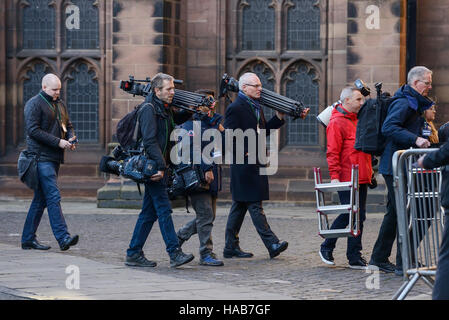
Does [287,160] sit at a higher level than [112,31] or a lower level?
lower

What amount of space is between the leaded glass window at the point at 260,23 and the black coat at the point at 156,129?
7168mm

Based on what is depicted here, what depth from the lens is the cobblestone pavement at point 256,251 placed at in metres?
8.66

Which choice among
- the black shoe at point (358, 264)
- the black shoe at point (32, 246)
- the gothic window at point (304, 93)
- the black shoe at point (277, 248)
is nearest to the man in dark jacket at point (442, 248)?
the black shoe at point (358, 264)

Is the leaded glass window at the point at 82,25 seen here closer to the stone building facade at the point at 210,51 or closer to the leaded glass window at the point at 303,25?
the stone building facade at the point at 210,51

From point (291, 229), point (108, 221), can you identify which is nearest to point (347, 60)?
point (291, 229)

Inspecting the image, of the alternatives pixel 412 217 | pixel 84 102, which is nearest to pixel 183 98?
pixel 412 217

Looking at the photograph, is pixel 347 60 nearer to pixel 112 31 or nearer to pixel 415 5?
pixel 415 5

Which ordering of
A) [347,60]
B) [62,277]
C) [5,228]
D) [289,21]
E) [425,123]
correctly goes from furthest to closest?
[289,21]
[347,60]
[5,228]
[425,123]
[62,277]

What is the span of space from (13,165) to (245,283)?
9.42 m

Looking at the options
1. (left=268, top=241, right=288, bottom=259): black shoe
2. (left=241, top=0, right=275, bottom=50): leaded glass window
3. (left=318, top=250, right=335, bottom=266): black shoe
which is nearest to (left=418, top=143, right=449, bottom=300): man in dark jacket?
(left=318, top=250, right=335, bottom=266): black shoe

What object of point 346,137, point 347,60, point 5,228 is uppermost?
point 347,60

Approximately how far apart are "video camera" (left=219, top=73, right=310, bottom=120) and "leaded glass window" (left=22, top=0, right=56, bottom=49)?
24.1 ft

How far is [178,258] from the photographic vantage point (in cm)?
978

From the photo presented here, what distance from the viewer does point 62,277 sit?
880 cm
